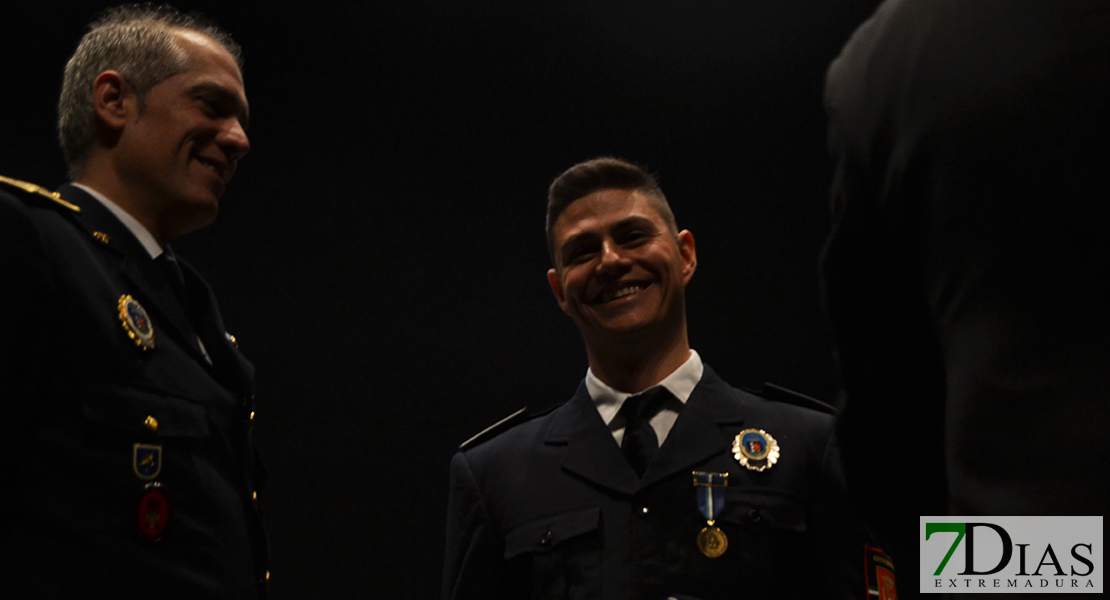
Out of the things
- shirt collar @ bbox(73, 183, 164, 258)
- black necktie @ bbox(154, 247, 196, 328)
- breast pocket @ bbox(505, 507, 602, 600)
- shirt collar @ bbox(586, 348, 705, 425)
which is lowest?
breast pocket @ bbox(505, 507, 602, 600)

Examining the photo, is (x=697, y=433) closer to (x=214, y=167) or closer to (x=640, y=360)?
(x=640, y=360)

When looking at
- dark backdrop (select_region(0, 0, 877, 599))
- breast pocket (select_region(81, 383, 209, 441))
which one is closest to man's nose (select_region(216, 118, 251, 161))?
breast pocket (select_region(81, 383, 209, 441))

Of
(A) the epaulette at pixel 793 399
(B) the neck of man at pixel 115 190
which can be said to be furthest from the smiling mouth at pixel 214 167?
(A) the epaulette at pixel 793 399

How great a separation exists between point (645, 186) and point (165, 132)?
0.99 meters

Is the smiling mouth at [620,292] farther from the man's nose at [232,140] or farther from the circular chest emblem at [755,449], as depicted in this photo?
the man's nose at [232,140]

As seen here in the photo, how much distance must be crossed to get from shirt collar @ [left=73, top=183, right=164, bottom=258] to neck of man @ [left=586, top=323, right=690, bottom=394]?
2.89 feet

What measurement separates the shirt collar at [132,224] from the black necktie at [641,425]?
0.94 meters

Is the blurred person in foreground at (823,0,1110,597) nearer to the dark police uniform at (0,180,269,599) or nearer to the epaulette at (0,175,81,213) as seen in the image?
the dark police uniform at (0,180,269,599)

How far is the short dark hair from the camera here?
1.91m

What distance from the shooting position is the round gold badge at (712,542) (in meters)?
1.52

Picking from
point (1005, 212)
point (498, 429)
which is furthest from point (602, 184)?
point (1005, 212)

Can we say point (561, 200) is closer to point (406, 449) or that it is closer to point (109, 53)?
point (109, 53)

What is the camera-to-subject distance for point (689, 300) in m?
3.22

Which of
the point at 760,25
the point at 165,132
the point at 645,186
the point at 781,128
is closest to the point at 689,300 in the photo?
the point at 781,128
